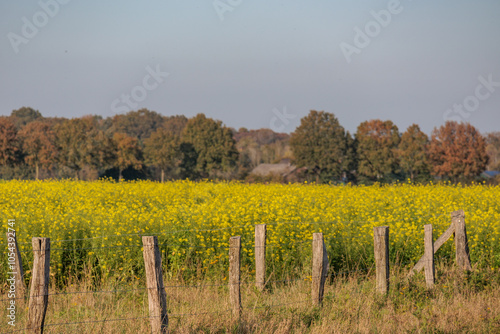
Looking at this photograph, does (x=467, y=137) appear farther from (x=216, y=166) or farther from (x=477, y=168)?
(x=216, y=166)

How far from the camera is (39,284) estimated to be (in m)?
5.59

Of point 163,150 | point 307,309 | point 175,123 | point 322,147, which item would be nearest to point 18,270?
point 307,309

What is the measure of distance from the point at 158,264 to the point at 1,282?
4919 mm

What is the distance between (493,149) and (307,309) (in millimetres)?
107655

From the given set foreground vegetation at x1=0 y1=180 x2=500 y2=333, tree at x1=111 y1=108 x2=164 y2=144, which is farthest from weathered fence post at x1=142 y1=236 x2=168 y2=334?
tree at x1=111 y1=108 x2=164 y2=144

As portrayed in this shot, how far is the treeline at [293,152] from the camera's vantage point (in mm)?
62188

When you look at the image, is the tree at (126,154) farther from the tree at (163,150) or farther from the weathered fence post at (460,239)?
the weathered fence post at (460,239)

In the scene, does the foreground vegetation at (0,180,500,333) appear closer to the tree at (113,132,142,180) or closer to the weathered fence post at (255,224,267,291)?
the weathered fence post at (255,224,267,291)

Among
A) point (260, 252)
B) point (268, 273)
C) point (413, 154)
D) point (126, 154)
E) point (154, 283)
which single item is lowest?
point (268, 273)

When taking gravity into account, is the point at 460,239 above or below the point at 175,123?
below

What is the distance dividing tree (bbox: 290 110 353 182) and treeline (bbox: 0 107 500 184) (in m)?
0.11

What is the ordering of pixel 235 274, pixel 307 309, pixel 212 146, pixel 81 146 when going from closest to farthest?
pixel 235 274 → pixel 307 309 → pixel 81 146 → pixel 212 146

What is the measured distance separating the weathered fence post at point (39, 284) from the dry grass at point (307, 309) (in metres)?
→ 0.36

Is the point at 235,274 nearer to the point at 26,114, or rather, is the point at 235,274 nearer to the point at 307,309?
the point at 307,309
